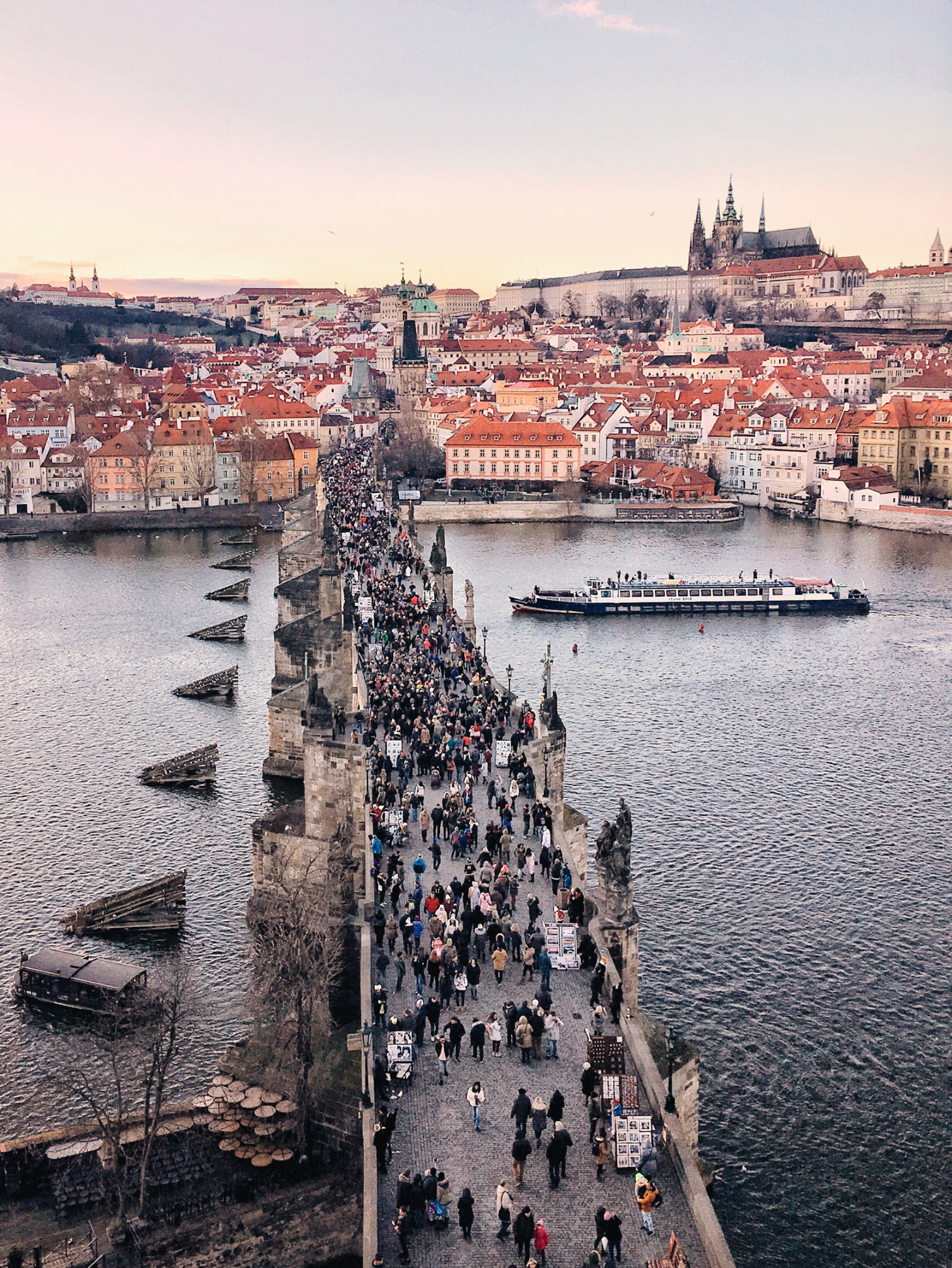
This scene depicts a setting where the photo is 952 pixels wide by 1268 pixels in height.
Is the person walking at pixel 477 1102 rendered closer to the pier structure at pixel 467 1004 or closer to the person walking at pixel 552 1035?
the pier structure at pixel 467 1004

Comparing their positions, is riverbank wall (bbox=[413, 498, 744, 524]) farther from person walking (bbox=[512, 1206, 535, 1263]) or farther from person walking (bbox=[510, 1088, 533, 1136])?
person walking (bbox=[512, 1206, 535, 1263])

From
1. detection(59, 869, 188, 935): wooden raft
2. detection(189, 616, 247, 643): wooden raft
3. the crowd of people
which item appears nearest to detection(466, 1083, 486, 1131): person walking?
the crowd of people

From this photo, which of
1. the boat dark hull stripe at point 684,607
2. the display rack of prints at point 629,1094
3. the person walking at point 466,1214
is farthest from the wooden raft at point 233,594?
the person walking at point 466,1214

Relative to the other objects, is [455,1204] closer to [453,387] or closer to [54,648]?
[54,648]

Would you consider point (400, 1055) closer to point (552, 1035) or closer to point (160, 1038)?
point (552, 1035)

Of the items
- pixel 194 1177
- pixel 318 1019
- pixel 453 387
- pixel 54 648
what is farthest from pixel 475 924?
pixel 453 387

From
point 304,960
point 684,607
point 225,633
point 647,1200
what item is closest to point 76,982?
point 304,960
